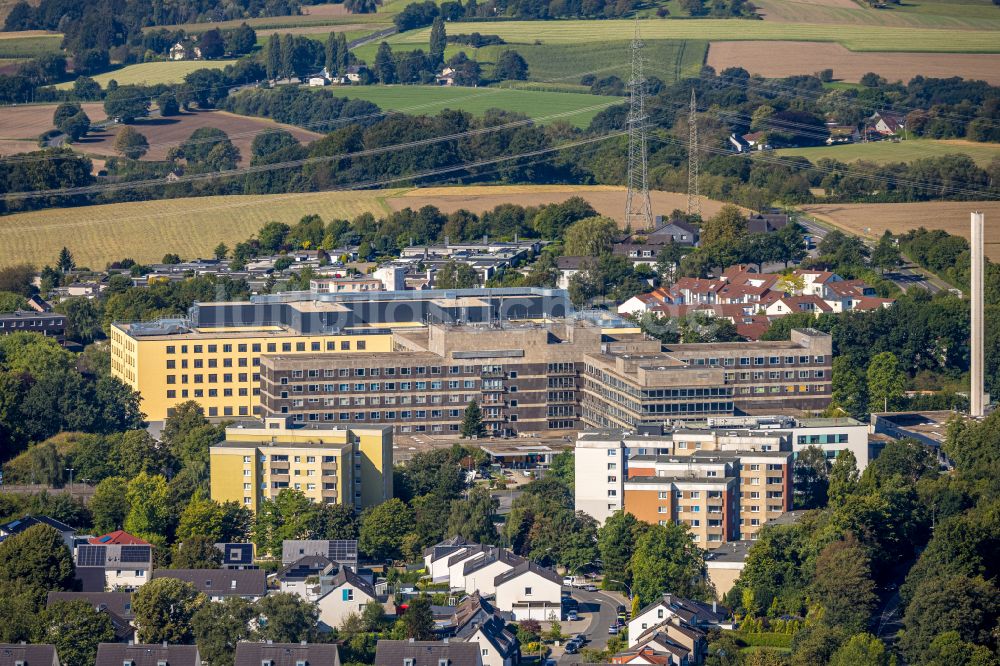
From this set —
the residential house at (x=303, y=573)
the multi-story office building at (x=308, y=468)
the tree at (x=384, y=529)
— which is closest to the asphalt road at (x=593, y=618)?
the tree at (x=384, y=529)

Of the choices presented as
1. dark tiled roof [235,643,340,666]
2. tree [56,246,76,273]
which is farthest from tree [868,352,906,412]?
tree [56,246,76,273]

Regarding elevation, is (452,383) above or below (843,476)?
below

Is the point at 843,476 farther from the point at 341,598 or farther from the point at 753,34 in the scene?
the point at 753,34

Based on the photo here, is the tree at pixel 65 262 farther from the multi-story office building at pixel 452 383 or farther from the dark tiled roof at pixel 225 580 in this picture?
the dark tiled roof at pixel 225 580

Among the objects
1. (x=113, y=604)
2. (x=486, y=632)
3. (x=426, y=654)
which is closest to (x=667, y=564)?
(x=486, y=632)

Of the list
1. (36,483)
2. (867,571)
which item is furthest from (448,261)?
(867,571)
